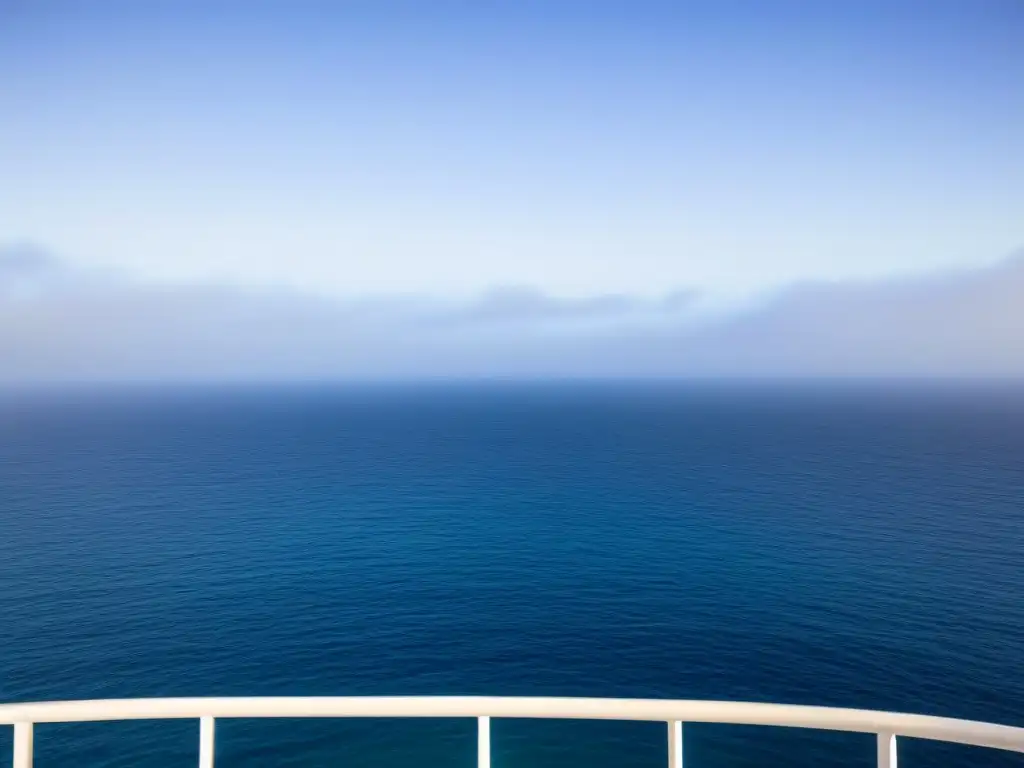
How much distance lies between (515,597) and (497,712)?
117 feet

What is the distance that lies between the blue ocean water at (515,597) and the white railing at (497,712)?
22.0 m

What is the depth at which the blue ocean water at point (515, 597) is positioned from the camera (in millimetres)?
23500

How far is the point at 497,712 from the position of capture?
8.54 ft

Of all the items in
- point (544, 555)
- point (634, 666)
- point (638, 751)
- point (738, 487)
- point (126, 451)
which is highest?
point (126, 451)

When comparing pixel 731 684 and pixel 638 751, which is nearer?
pixel 638 751

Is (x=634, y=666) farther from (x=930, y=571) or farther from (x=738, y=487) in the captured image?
(x=738, y=487)

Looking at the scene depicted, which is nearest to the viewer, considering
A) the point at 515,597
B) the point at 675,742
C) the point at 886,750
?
the point at 886,750

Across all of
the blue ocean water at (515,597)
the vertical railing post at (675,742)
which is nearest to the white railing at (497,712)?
the vertical railing post at (675,742)

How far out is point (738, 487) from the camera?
62938mm

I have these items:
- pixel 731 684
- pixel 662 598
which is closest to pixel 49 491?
pixel 662 598

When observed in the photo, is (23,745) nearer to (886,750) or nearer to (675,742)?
(675,742)

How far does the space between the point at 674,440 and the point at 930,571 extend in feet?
195

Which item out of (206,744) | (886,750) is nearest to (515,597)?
(206,744)

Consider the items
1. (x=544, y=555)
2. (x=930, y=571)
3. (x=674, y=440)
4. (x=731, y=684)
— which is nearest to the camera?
(x=731, y=684)
